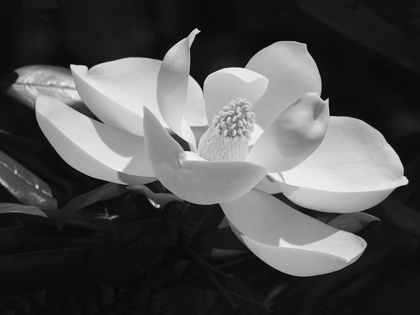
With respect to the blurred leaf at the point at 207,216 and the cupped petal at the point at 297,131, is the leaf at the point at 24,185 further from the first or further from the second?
the cupped petal at the point at 297,131

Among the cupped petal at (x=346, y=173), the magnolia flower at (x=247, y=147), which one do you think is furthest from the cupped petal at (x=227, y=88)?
the cupped petal at (x=346, y=173)

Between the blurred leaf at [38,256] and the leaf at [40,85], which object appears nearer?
the blurred leaf at [38,256]

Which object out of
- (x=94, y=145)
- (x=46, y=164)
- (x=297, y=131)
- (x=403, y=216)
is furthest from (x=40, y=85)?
(x=403, y=216)

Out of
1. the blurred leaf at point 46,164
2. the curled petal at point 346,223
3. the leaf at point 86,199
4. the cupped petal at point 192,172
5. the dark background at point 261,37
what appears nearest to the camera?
the cupped petal at point 192,172

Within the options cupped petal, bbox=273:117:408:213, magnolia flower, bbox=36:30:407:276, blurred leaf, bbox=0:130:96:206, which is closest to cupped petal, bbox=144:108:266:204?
magnolia flower, bbox=36:30:407:276

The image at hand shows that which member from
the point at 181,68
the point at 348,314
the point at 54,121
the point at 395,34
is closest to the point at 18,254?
the point at 54,121

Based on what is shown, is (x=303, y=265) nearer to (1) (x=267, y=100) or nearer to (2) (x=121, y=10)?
(1) (x=267, y=100)

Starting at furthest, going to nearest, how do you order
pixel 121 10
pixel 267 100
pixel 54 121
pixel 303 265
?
pixel 121 10
pixel 267 100
pixel 54 121
pixel 303 265
